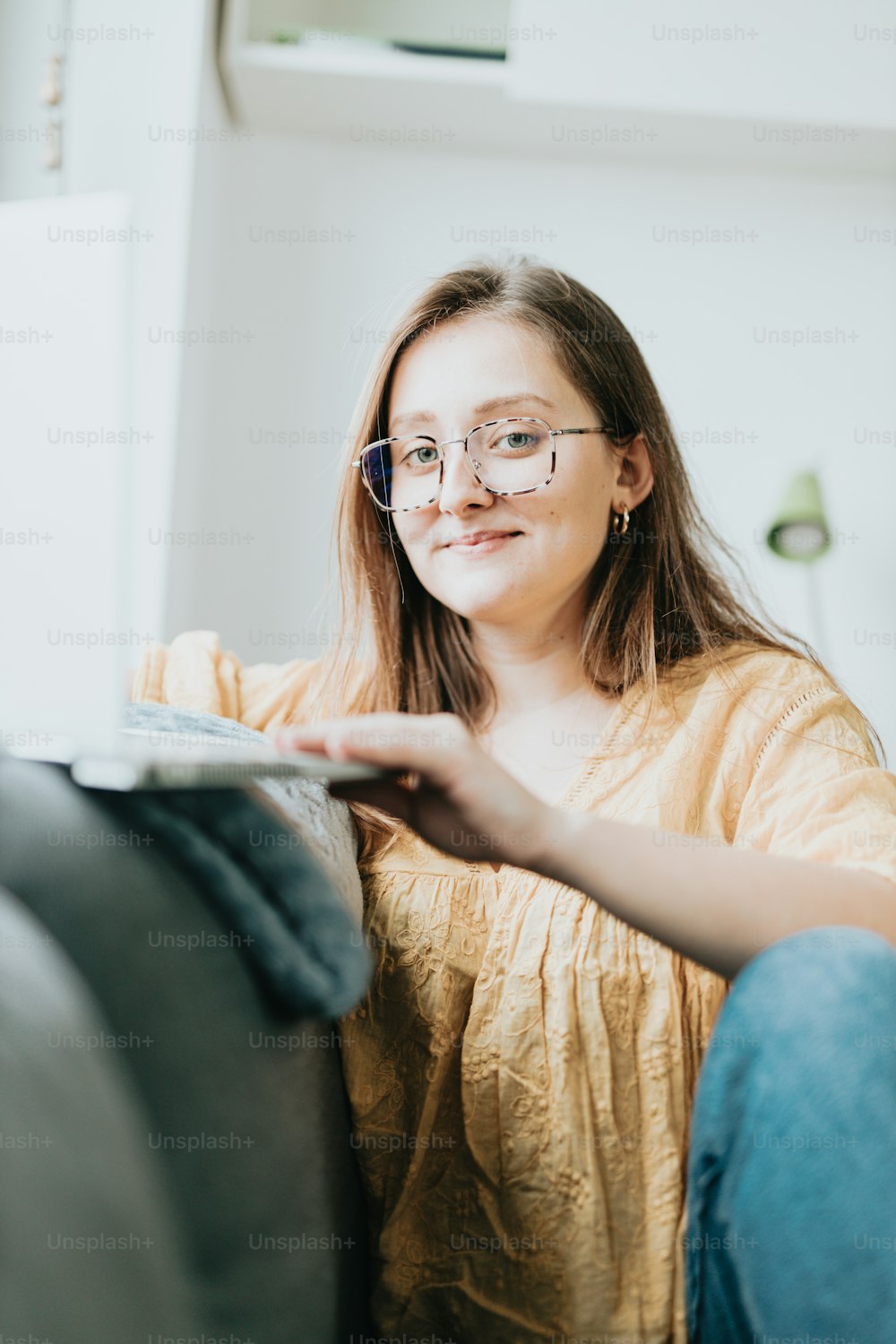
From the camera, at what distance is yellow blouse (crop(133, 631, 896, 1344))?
2.89 feet

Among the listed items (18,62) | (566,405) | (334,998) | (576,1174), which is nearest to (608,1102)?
(576,1174)

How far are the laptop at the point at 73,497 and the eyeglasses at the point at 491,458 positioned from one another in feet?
1.96

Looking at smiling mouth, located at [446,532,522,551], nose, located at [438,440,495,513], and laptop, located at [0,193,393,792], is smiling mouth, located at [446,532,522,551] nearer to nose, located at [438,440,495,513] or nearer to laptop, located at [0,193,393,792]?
nose, located at [438,440,495,513]

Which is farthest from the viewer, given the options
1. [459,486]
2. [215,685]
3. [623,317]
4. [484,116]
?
[623,317]

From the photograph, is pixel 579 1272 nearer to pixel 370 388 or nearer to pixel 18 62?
pixel 370 388

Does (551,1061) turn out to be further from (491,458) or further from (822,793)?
(491,458)

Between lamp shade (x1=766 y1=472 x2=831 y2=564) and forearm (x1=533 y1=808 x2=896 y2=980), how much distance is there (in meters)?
1.51

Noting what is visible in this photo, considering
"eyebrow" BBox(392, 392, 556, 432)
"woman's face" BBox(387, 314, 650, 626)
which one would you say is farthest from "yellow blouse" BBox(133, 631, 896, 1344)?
"eyebrow" BBox(392, 392, 556, 432)

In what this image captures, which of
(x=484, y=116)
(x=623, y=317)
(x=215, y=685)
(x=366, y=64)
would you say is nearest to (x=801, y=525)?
(x=623, y=317)

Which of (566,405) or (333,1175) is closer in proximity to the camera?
(333,1175)

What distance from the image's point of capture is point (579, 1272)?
A: 869mm

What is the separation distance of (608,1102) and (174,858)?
0.44 metres

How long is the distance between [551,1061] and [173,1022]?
380 mm

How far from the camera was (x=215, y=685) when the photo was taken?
129 centimetres
